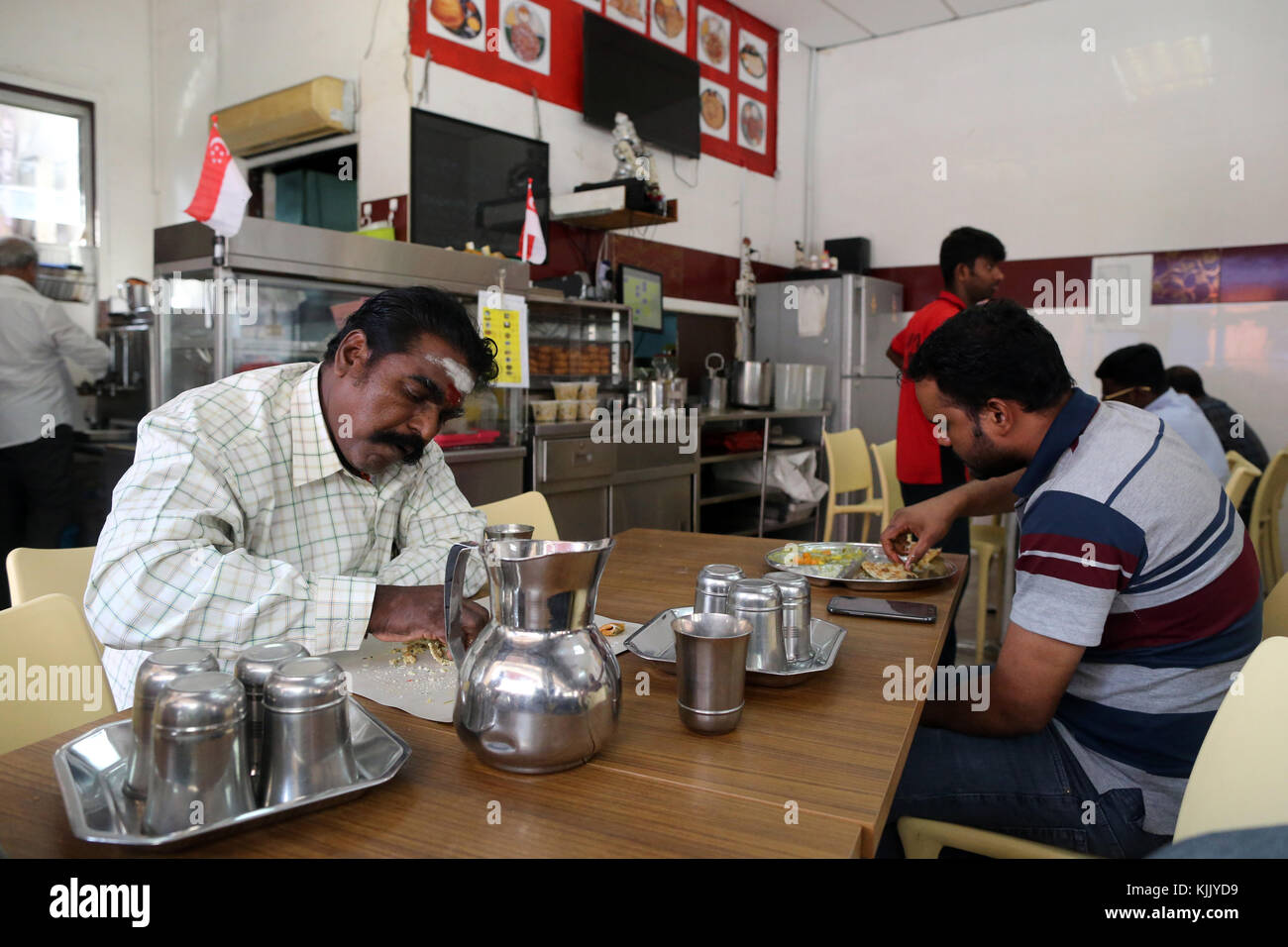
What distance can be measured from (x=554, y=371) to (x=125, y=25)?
3447mm

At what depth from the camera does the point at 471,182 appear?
169 inches

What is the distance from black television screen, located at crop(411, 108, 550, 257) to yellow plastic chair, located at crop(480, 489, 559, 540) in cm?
221

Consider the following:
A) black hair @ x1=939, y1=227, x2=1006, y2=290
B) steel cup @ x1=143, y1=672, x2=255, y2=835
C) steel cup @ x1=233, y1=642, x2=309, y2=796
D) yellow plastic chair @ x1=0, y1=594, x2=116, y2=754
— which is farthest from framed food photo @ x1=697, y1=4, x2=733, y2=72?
steel cup @ x1=143, y1=672, x2=255, y2=835

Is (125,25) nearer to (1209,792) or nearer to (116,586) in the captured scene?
(116,586)

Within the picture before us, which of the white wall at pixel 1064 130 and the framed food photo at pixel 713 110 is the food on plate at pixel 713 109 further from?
the white wall at pixel 1064 130

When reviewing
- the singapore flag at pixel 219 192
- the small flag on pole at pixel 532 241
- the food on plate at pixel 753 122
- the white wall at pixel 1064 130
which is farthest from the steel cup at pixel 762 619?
the food on plate at pixel 753 122

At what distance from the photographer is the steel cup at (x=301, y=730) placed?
0.83 meters

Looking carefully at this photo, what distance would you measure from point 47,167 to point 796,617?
17.7 ft

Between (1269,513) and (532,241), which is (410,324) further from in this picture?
(1269,513)

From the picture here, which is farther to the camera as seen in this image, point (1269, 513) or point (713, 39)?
point (713, 39)

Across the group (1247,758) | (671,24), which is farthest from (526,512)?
(671,24)

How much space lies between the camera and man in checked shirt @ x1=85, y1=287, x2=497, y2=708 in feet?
3.92
